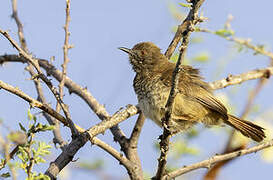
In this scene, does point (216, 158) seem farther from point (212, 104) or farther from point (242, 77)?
point (242, 77)

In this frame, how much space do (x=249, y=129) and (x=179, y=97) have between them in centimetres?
110

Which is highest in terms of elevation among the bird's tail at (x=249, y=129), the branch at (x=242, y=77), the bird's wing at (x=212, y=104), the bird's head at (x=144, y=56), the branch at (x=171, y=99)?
the bird's head at (x=144, y=56)

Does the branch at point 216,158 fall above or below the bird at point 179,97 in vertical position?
below

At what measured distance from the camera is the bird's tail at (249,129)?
5.44 meters

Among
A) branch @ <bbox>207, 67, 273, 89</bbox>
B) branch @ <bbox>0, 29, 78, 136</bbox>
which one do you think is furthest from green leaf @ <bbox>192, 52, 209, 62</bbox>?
branch @ <bbox>0, 29, 78, 136</bbox>

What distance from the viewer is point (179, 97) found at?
5.00 metres

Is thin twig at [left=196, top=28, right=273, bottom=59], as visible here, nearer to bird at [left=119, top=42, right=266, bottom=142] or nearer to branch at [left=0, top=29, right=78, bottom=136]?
bird at [left=119, top=42, right=266, bottom=142]

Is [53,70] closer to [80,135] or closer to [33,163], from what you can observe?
[80,135]

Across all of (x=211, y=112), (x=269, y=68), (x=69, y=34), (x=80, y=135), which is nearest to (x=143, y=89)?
(x=211, y=112)

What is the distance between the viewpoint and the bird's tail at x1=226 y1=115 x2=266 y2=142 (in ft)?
17.9

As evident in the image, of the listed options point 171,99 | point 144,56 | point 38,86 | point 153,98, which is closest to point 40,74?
point 171,99

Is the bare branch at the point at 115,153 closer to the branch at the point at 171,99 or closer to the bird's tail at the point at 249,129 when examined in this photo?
the branch at the point at 171,99

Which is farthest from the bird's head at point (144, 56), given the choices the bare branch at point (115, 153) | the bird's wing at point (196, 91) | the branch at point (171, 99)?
the branch at point (171, 99)

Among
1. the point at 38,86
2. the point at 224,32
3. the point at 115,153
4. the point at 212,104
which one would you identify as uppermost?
the point at 38,86
